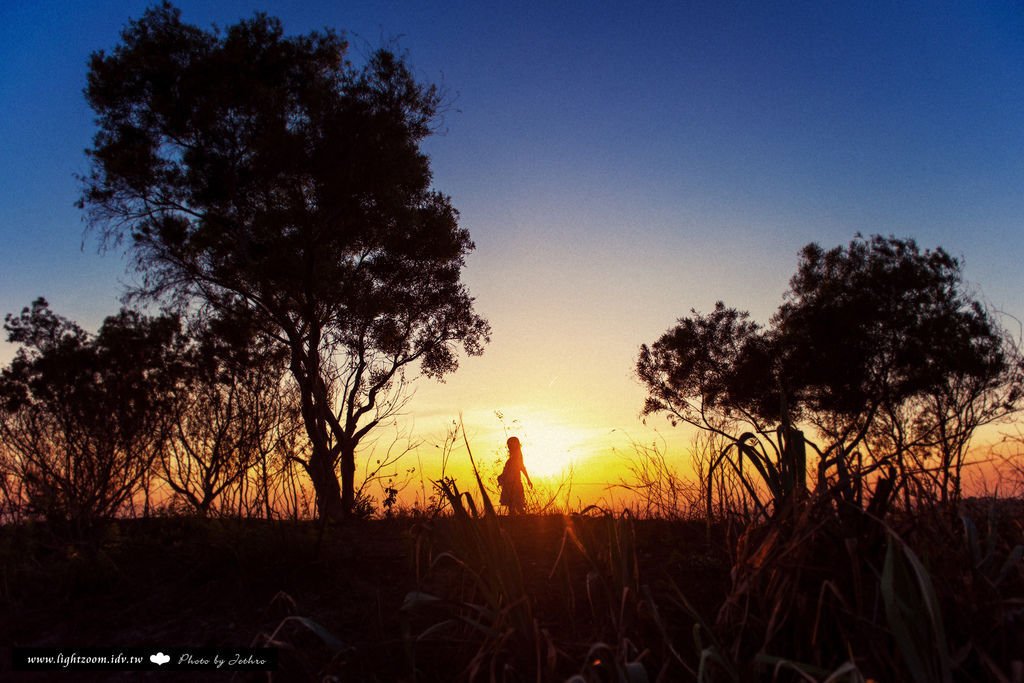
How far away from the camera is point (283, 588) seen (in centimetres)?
455

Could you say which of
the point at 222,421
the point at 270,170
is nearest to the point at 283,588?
the point at 222,421

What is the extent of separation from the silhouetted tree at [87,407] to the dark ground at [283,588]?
203 cm

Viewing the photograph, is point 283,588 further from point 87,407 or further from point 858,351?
point 858,351

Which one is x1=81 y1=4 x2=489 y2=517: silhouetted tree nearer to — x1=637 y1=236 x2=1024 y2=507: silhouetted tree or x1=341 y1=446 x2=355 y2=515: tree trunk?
x1=341 y1=446 x2=355 y2=515: tree trunk

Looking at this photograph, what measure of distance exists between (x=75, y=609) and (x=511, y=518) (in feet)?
11.3

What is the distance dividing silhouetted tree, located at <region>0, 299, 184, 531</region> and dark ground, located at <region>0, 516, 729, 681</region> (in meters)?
2.03

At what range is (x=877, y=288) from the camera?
1927 centimetres

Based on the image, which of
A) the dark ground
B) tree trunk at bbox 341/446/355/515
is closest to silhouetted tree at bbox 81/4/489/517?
tree trunk at bbox 341/446/355/515

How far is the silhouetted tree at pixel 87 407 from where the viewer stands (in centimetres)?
812

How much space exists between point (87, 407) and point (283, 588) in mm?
6035

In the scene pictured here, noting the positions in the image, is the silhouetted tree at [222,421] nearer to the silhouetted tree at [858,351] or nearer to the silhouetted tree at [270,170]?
the silhouetted tree at [270,170]

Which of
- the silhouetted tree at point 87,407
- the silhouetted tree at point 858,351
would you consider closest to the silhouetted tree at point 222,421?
the silhouetted tree at point 87,407

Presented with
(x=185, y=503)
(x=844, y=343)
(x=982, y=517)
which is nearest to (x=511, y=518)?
(x=982, y=517)

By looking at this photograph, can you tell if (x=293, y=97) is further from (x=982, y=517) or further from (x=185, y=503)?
(x=982, y=517)
